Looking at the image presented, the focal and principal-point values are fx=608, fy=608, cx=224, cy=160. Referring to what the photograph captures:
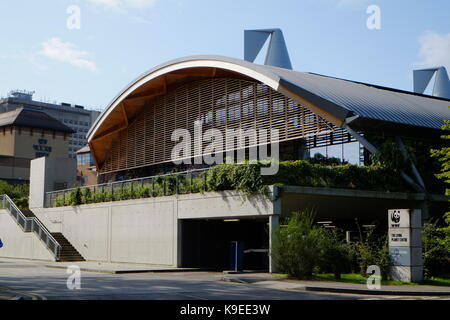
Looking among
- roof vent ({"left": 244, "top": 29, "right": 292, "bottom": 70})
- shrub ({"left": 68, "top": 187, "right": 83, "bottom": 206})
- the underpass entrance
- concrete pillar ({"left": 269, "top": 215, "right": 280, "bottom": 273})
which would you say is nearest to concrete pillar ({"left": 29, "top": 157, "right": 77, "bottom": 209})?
shrub ({"left": 68, "top": 187, "right": 83, "bottom": 206})

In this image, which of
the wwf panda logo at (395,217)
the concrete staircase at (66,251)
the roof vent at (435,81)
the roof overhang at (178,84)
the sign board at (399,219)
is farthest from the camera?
the roof vent at (435,81)

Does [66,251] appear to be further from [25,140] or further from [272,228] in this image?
[25,140]

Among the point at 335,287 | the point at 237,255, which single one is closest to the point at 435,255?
the point at 335,287

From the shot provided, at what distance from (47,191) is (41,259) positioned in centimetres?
674

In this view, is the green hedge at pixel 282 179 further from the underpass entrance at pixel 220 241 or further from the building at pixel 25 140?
the building at pixel 25 140

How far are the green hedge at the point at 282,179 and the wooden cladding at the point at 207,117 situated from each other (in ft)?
10.5

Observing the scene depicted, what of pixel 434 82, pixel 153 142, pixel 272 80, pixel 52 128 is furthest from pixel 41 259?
pixel 52 128

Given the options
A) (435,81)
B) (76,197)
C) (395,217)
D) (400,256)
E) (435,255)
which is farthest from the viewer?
(435,81)

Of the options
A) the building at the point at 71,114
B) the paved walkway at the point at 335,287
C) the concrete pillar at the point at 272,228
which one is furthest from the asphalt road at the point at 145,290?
the building at the point at 71,114

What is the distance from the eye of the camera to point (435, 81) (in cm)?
5241

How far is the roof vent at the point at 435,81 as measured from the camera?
170 ft

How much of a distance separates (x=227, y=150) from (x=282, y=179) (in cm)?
1028

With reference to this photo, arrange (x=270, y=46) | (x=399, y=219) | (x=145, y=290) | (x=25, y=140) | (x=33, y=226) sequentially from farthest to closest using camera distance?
(x=25, y=140), (x=270, y=46), (x=33, y=226), (x=399, y=219), (x=145, y=290)

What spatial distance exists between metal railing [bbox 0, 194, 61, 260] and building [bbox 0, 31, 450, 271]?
519 millimetres
